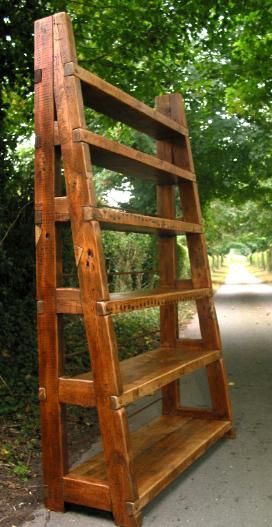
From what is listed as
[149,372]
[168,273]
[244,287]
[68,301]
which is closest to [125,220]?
[68,301]

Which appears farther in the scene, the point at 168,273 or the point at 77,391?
the point at 168,273

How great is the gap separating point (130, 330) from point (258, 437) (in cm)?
477

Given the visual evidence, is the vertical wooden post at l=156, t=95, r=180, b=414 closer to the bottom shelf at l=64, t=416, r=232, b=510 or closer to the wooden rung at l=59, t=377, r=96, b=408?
the bottom shelf at l=64, t=416, r=232, b=510

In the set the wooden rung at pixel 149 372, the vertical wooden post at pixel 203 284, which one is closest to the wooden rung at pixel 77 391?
the wooden rung at pixel 149 372

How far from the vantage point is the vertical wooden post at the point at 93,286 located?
3273 millimetres

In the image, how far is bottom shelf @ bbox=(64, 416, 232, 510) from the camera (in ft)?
11.3

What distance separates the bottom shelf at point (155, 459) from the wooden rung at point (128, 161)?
80.6 inches

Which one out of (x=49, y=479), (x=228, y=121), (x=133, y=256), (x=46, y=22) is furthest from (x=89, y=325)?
(x=228, y=121)

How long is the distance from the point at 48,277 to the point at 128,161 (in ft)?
3.41

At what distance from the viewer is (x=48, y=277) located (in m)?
3.58

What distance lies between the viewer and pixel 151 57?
28.6 feet

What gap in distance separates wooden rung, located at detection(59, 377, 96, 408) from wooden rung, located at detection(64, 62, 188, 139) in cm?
182

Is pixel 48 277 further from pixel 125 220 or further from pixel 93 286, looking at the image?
pixel 125 220

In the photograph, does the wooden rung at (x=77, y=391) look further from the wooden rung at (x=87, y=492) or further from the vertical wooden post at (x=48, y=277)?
the wooden rung at (x=87, y=492)
